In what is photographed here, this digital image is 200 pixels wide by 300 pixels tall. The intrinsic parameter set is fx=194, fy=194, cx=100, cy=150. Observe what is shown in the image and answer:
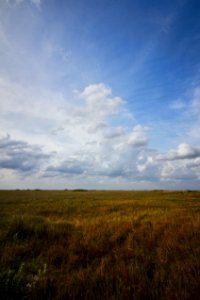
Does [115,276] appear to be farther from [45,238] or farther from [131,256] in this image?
[45,238]

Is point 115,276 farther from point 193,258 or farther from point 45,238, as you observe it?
point 45,238

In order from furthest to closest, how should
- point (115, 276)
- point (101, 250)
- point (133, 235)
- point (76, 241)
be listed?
point (133, 235) → point (76, 241) → point (101, 250) → point (115, 276)

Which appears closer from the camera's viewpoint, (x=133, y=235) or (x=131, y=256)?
(x=131, y=256)

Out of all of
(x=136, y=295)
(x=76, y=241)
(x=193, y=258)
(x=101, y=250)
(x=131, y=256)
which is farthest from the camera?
(x=76, y=241)

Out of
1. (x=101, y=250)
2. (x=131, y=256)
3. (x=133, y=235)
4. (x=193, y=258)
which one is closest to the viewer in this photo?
(x=193, y=258)

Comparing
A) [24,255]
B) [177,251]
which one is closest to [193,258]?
[177,251]

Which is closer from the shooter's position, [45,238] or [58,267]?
[58,267]

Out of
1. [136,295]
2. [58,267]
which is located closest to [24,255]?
[58,267]

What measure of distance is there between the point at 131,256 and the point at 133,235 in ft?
6.30

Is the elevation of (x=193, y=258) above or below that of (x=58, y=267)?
Answer: above

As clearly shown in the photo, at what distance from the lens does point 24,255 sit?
5250 millimetres

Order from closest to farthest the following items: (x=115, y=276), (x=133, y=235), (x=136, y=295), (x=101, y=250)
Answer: (x=136, y=295) < (x=115, y=276) < (x=101, y=250) < (x=133, y=235)

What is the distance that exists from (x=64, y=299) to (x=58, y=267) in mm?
1441

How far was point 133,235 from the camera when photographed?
22.8 feet
